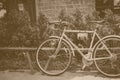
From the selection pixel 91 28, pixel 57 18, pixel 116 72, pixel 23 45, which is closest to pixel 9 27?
pixel 23 45

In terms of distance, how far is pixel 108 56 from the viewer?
5305mm

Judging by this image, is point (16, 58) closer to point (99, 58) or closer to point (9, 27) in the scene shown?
point (9, 27)

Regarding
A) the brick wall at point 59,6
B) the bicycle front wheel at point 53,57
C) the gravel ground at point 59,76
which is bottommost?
the gravel ground at point 59,76

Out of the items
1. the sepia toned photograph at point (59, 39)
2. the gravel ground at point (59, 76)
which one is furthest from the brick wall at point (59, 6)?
the gravel ground at point (59, 76)

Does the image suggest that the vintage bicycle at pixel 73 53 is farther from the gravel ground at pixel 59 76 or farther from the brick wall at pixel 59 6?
the brick wall at pixel 59 6

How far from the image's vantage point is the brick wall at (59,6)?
584 cm

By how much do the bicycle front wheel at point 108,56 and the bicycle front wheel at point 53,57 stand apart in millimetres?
425

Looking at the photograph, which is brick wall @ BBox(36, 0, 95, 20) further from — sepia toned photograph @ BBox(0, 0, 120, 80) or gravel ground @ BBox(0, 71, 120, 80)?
gravel ground @ BBox(0, 71, 120, 80)

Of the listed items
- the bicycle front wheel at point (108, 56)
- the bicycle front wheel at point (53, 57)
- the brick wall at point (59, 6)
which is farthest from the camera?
the brick wall at point (59, 6)

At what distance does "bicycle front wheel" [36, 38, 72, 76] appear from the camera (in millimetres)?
5410

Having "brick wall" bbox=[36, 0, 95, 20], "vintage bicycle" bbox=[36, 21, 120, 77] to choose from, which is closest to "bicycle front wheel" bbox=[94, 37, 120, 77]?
"vintage bicycle" bbox=[36, 21, 120, 77]

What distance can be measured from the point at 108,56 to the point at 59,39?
75cm

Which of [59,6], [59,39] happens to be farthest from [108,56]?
[59,6]

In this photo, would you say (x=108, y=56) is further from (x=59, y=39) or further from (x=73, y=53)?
(x=59, y=39)
